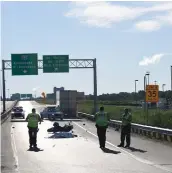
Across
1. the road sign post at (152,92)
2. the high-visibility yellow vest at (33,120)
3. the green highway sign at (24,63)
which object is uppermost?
the green highway sign at (24,63)

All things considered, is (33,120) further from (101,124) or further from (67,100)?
(67,100)

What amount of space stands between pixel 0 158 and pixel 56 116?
1473 inches

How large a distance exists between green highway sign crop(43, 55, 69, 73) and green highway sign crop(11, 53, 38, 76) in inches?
47.3

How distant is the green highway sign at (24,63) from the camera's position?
179 feet

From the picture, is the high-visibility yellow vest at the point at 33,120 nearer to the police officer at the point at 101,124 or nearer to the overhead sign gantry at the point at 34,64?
the police officer at the point at 101,124

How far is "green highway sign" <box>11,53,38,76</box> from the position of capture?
179 ft

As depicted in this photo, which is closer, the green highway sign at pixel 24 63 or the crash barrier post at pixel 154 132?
the crash barrier post at pixel 154 132

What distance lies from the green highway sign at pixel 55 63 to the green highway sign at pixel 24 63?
1.20 meters

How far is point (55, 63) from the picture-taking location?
55562 mm

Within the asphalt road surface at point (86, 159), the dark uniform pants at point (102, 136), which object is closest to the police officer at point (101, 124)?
the dark uniform pants at point (102, 136)

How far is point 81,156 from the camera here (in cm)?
1762

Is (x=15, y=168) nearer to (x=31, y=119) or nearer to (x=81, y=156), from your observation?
(x=81, y=156)

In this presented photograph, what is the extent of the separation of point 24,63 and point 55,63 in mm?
3334

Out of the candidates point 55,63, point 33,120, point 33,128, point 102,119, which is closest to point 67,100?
point 55,63
